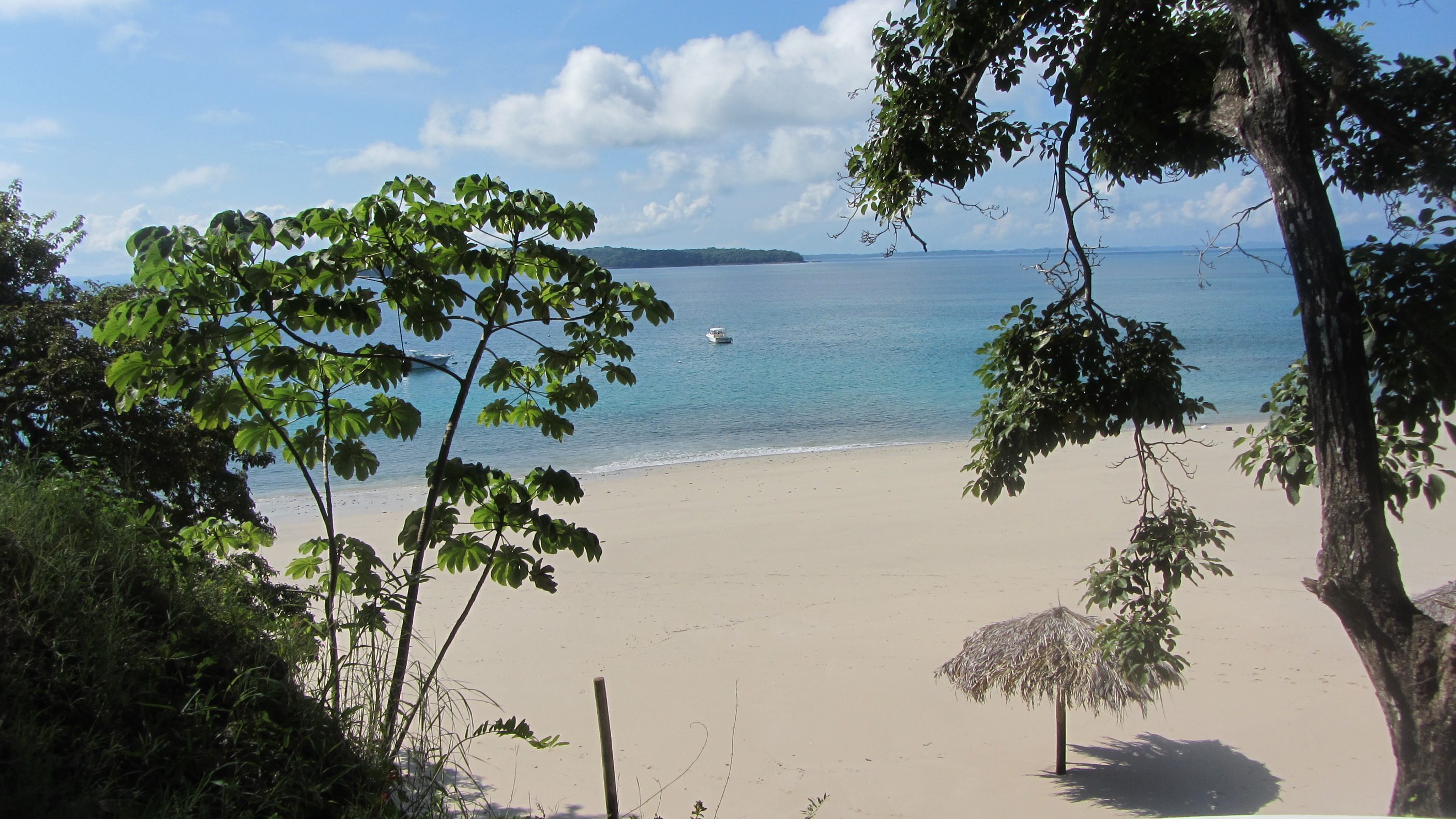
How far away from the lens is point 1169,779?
7.56 m

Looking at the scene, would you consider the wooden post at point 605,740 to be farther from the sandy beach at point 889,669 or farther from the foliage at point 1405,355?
the foliage at point 1405,355

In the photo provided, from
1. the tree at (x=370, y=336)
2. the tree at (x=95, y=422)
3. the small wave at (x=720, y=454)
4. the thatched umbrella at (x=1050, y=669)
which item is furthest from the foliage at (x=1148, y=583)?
the small wave at (x=720, y=454)

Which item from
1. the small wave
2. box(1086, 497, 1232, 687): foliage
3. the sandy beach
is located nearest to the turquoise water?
the small wave

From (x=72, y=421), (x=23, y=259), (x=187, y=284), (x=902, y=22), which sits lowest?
(x=72, y=421)

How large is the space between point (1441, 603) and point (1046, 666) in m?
3.42

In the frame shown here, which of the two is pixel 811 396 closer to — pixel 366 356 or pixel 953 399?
pixel 953 399

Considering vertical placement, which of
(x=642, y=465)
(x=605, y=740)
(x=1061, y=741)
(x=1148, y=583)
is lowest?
(x=1061, y=741)

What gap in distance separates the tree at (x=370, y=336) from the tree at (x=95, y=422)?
3.44 m

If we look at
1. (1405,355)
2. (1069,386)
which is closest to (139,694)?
(1069,386)

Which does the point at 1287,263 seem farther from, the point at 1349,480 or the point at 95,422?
the point at 95,422

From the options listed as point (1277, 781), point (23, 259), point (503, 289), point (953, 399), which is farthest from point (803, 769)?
point (953, 399)

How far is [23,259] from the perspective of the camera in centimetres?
881

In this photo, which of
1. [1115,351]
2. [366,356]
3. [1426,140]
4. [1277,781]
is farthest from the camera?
[1277,781]

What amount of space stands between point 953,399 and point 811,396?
5.74 meters
